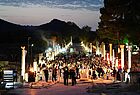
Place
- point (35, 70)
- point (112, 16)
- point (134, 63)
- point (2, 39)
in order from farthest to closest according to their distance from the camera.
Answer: point (2, 39) → point (112, 16) → point (134, 63) → point (35, 70)

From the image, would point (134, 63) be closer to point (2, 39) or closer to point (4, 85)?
point (4, 85)

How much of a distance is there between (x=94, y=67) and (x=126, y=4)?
7.16 m

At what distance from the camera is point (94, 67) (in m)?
A: 41.9

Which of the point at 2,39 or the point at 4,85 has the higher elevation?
the point at 2,39

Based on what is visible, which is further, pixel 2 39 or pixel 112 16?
pixel 2 39

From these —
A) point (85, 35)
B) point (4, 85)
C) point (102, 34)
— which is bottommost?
point (4, 85)

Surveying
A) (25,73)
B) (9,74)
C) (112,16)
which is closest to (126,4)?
(112,16)

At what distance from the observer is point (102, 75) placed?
40531mm

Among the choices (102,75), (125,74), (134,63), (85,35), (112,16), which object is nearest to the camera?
(125,74)

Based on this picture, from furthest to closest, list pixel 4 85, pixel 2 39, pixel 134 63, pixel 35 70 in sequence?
1. pixel 2 39
2. pixel 134 63
3. pixel 35 70
4. pixel 4 85

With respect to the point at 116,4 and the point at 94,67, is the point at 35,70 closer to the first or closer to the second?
the point at 94,67

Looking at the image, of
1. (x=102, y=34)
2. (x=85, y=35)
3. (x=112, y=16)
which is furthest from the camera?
(x=85, y=35)

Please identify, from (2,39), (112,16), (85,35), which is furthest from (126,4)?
(85,35)

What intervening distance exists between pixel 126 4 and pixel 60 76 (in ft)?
32.3
